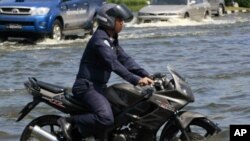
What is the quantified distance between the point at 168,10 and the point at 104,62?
796 inches

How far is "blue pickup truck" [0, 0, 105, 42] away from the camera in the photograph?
1945cm

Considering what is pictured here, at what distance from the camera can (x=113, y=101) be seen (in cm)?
704

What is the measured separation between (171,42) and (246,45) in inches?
85.4

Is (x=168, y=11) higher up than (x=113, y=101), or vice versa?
(x=113, y=101)

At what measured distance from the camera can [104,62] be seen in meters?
6.89

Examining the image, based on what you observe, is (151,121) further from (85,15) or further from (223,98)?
(85,15)

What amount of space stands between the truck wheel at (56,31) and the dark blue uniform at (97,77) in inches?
508

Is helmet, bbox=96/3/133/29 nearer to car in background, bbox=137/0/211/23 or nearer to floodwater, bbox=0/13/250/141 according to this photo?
floodwater, bbox=0/13/250/141

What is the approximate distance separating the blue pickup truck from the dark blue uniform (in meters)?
12.5

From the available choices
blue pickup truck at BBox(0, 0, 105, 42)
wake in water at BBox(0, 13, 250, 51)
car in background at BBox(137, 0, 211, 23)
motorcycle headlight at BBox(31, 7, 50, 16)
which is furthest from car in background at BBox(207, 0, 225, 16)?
motorcycle headlight at BBox(31, 7, 50, 16)

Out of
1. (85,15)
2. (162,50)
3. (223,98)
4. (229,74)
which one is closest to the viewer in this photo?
(223,98)

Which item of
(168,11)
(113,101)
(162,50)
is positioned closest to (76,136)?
(113,101)

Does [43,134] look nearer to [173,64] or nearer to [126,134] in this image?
[126,134]

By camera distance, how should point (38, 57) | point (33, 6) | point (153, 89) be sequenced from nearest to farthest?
1. point (153, 89)
2. point (38, 57)
3. point (33, 6)
